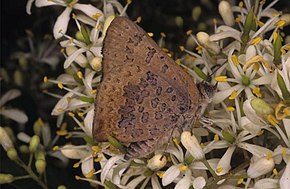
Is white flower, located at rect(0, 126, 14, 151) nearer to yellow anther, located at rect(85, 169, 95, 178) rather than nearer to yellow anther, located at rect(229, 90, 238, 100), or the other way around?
yellow anther, located at rect(85, 169, 95, 178)

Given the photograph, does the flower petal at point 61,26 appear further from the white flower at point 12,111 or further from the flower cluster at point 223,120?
the white flower at point 12,111

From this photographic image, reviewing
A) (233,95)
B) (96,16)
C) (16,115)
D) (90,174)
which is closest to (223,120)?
(233,95)

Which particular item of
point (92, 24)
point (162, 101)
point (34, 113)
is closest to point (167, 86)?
point (162, 101)

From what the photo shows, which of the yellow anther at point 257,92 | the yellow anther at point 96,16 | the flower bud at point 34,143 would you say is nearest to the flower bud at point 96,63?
the yellow anther at point 96,16

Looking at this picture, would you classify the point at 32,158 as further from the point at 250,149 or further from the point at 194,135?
the point at 250,149

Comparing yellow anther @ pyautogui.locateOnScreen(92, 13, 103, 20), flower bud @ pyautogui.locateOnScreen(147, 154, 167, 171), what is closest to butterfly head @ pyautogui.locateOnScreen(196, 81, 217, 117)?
flower bud @ pyautogui.locateOnScreen(147, 154, 167, 171)

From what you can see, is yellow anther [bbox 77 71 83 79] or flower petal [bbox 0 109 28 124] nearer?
yellow anther [bbox 77 71 83 79]
